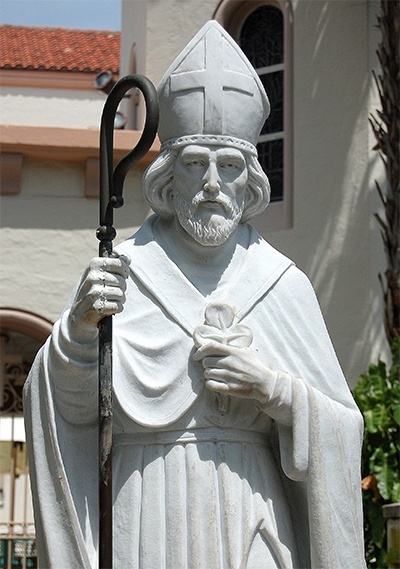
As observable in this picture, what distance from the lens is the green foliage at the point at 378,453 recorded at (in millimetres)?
11891

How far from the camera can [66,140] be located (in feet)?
48.1

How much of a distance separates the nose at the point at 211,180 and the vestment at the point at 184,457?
0.38 meters

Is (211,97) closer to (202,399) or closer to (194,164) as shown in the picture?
(194,164)

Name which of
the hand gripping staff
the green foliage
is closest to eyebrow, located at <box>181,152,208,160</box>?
the hand gripping staff

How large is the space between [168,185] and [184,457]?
95 centimetres

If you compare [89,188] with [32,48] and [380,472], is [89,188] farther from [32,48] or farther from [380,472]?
[32,48]

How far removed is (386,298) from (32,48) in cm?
1424

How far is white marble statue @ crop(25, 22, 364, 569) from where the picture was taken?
5.37m

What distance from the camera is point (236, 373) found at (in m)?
5.38

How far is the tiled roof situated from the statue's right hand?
71.8 feet

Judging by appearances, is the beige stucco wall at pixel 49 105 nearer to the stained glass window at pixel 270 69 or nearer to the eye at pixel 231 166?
the stained glass window at pixel 270 69

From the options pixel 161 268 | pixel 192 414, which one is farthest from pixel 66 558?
pixel 161 268

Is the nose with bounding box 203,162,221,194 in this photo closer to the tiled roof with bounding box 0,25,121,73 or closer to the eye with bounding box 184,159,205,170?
the eye with bounding box 184,159,205,170

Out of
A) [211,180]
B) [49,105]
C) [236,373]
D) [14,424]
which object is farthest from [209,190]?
[49,105]
